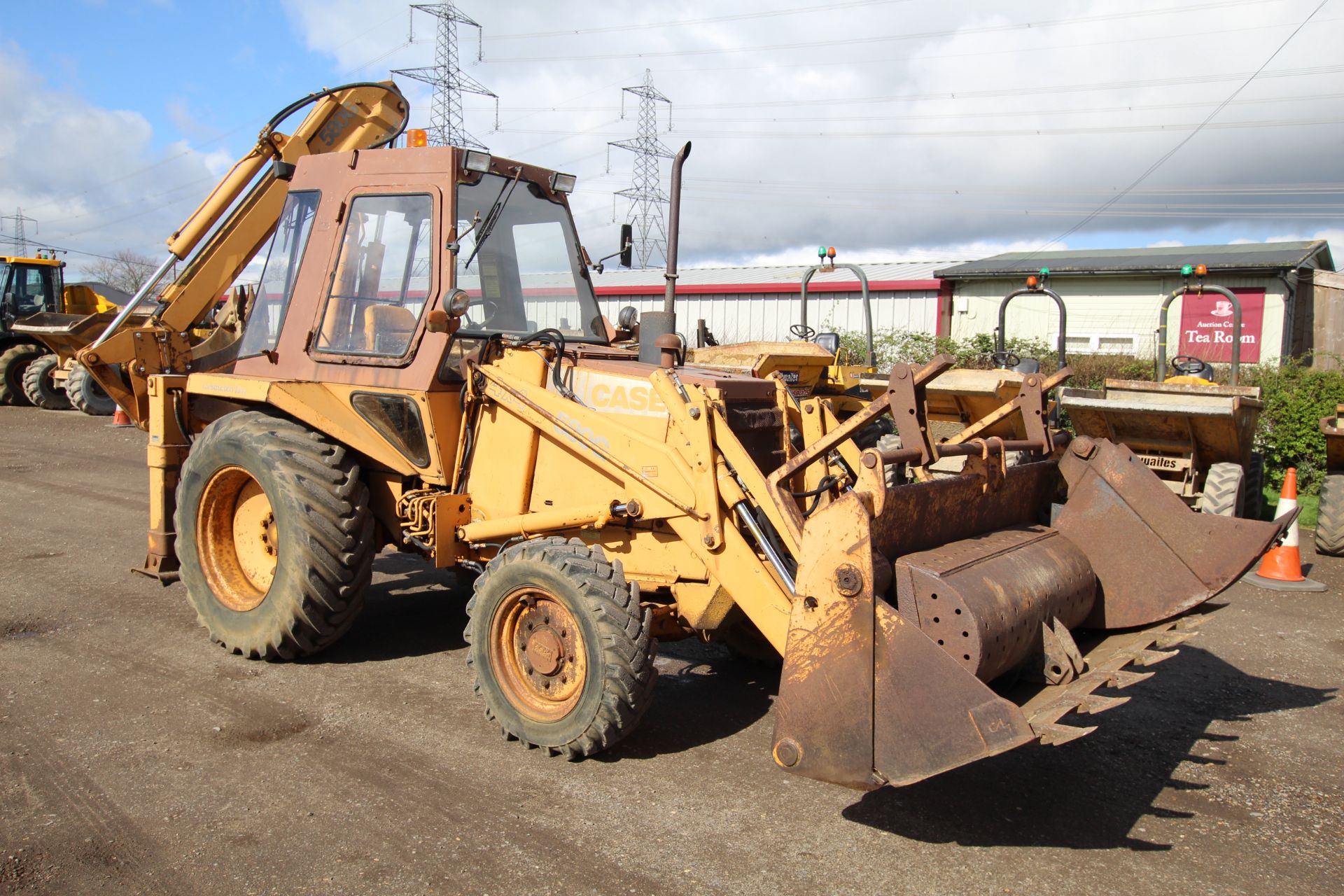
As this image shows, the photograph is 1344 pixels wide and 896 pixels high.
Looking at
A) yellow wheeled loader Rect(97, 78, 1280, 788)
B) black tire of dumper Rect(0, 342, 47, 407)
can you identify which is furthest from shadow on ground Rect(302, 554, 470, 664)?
black tire of dumper Rect(0, 342, 47, 407)

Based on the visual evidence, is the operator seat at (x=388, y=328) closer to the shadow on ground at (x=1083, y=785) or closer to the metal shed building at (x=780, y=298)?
the shadow on ground at (x=1083, y=785)

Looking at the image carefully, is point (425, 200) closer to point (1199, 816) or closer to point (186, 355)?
point (186, 355)

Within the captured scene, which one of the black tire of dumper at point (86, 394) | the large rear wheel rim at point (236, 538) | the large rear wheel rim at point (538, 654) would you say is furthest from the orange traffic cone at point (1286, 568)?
the black tire of dumper at point (86, 394)

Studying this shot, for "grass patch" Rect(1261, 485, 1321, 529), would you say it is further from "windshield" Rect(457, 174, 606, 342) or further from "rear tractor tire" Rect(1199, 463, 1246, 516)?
"windshield" Rect(457, 174, 606, 342)

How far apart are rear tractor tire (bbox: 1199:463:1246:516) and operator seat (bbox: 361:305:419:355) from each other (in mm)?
6626

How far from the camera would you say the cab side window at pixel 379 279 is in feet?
17.9

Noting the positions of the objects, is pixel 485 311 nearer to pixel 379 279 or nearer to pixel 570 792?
pixel 379 279

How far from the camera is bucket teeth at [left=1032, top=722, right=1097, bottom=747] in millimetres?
3283

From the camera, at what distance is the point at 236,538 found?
6.02m

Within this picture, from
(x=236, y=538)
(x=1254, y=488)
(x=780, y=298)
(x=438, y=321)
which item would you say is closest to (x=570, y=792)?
(x=438, y=321)

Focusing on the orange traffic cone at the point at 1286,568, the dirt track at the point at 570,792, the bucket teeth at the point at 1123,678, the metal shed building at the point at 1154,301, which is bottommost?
the dirt track at the point at 570,792

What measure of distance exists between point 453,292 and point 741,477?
1788 millimetres

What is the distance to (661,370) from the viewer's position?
183 inches

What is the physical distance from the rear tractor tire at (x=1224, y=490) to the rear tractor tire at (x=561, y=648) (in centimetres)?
614
